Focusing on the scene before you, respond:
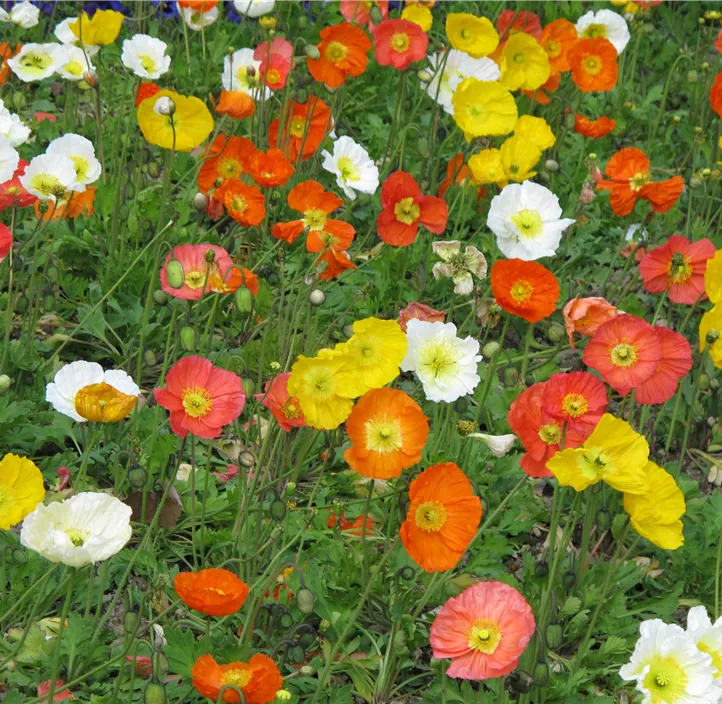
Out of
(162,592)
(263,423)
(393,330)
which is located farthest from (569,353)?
(162,592)

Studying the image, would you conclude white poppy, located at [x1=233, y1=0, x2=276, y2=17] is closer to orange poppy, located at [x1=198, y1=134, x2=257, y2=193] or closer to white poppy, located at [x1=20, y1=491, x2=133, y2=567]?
orange poppy, located at [x1=198, y1=134, x2=257, y2=193]

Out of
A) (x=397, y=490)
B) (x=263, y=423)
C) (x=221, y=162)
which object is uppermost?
(x=221, y=162)

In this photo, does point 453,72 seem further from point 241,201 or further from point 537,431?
point 537,431

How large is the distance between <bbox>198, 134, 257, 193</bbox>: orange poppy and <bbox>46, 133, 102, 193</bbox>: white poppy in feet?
0.91

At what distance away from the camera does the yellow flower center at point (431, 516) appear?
204cm

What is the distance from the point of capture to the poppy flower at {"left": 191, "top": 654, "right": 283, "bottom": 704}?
1.68 meters

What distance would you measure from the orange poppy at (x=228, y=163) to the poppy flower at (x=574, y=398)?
113 centimetres

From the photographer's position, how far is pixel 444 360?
2354 millimetres

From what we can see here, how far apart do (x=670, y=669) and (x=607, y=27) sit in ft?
9.09

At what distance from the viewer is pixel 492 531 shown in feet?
8.45

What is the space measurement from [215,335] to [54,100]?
1.59m

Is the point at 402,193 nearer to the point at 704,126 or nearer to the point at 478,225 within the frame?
the point at 478,225

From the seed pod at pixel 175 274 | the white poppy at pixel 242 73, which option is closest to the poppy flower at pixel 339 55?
the white poppy at pixel 242 73

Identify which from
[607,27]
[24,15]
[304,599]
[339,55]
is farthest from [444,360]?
[607,27]
